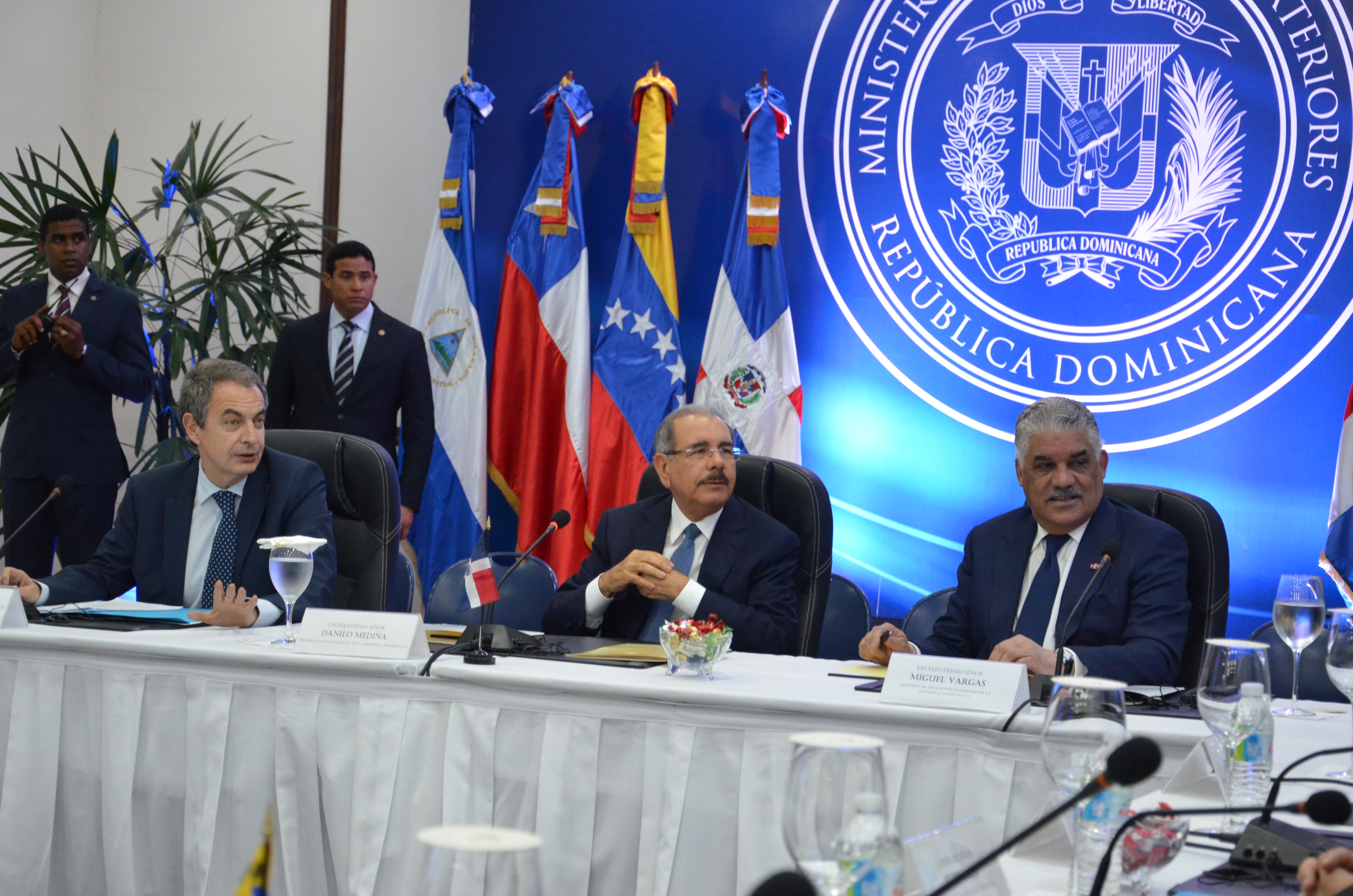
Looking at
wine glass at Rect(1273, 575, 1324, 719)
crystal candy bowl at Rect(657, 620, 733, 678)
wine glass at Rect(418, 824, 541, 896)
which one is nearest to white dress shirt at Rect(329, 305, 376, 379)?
crystal candy bowl at Rect(657, 620, 733, 678)

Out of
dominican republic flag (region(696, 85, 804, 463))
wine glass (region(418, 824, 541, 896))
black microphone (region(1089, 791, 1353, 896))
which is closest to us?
wine glass (region(418, 824, 541, 896))

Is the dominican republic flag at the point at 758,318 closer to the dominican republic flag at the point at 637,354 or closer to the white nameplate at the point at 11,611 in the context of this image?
the dominican republic flag at the point at 637,354

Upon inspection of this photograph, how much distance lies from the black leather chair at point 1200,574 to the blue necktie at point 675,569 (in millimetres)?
1057

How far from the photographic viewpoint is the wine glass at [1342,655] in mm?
1708

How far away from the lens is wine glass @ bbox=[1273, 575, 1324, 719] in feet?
6.69

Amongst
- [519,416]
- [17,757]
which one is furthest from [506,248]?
[17,757]

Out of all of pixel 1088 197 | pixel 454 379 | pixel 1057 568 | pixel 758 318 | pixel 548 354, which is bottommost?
pixel 1057 568

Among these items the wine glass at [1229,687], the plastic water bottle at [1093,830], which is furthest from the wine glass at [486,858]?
the wine glass at [1229,687]

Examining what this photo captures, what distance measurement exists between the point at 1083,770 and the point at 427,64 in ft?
15.4

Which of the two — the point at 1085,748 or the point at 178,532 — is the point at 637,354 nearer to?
the point at 178,532

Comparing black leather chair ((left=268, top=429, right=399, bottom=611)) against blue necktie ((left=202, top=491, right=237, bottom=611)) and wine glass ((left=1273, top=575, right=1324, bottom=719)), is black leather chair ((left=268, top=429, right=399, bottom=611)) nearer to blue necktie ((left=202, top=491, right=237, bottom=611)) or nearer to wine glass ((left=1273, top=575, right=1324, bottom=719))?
blue necktie ((left=202, top=491, right=237, bottom=611))

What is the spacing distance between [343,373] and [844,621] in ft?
7.02

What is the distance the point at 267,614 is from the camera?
103 inches

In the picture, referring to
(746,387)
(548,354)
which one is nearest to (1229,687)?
(746,387)
